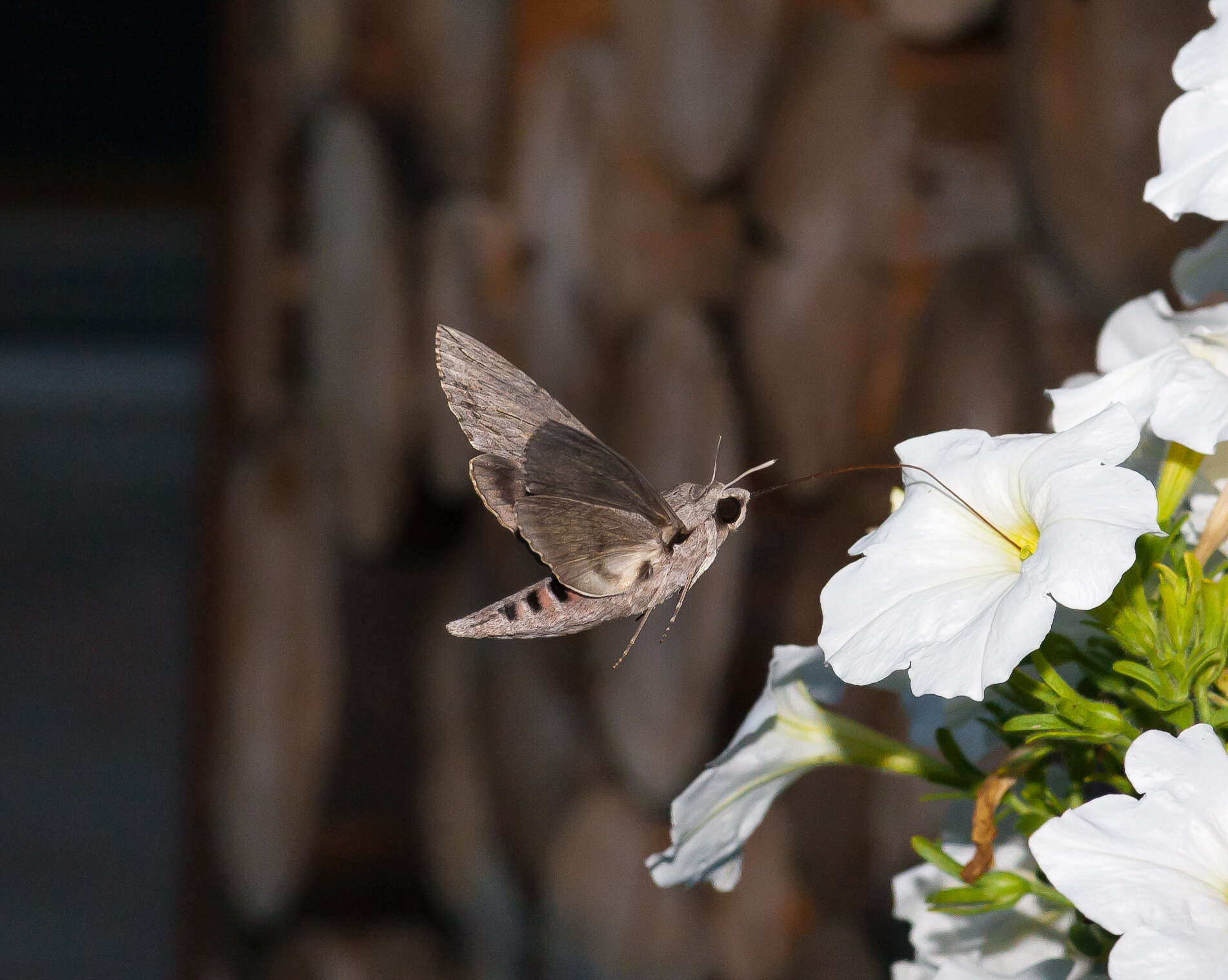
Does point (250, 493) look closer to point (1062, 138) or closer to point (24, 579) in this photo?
point (1062, 138)

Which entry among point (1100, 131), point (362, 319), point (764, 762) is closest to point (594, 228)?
point (362, 319)

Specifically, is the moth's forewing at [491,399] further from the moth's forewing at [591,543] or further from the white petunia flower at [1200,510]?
the white petunia flower at [1200,510]

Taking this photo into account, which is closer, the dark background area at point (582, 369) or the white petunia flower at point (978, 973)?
the white petunia flower at point (978, 973)

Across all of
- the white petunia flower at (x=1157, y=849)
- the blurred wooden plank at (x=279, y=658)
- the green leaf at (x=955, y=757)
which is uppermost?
the white petunia flower at (x=1157, y=849)

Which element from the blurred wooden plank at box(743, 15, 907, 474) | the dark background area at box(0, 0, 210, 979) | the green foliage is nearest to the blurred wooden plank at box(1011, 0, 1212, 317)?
the blurred wooden plank at box(743, 15, 907, 474)

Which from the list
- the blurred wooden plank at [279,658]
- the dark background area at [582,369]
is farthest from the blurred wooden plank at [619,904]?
the blurred wooden plank at [279,658]

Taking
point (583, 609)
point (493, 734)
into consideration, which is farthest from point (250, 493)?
point (583, 609)

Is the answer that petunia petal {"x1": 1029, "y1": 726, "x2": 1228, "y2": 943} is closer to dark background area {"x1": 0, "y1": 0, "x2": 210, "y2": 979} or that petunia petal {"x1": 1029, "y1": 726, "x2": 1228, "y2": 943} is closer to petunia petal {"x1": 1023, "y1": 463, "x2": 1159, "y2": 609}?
petunia petal {"x1": 1023, "y1": 463, "x2": 1159, "y2": 609}
